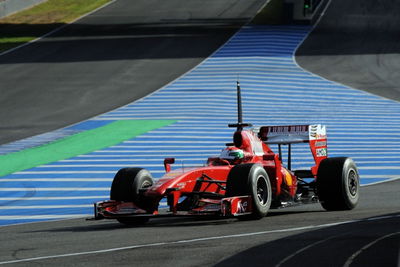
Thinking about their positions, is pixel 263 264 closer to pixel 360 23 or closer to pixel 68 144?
pixel 68 144

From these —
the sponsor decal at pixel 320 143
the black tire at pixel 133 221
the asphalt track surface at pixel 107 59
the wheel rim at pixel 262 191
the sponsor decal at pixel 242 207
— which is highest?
the asphalt track surface at pixel 107 59

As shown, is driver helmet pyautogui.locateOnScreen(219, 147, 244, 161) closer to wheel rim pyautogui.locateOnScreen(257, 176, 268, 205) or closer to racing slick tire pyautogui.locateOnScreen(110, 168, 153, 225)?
wheel rim pyautogui.locateOnScreen(257, 176, 268, 205)

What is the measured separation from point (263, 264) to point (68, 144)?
16975 millimetres

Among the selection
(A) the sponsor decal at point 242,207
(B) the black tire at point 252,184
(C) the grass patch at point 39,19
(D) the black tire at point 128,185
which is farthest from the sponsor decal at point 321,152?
(C) the grass patch at point 39,19

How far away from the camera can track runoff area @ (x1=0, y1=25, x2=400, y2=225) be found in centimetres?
2072

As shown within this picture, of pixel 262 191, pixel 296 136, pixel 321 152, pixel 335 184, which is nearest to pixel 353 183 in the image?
pixel 335 184

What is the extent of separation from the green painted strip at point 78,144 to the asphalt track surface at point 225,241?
25.9ft

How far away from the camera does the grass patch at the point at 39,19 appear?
50.6 meters

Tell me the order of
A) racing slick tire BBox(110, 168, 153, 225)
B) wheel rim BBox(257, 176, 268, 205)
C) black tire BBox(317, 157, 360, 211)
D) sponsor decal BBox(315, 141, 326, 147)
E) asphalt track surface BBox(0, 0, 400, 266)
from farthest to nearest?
sponsor decal BBox(315, 141, 326, 147) < black tire BBox(317, 157, 360, 211) < racing slick tire BBox(110, 168, 153, 225) < wheel rim BBox(257, 176, 268, 205) < asphalt track surface BBox(0, 0, 400, 266)

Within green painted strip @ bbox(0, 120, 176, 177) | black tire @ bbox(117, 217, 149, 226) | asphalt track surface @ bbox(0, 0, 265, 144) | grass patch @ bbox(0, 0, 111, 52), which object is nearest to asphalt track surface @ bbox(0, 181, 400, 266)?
black tire @ bbox(117, 217, 149, 226)

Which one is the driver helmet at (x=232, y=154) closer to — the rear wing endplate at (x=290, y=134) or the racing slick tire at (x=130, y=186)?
the rear wing endplate at (x=290, y=134)

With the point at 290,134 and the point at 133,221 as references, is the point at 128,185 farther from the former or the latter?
the point at 290,134

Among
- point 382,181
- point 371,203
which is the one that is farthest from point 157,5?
point 371,203

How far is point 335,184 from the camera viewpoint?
616 inches
